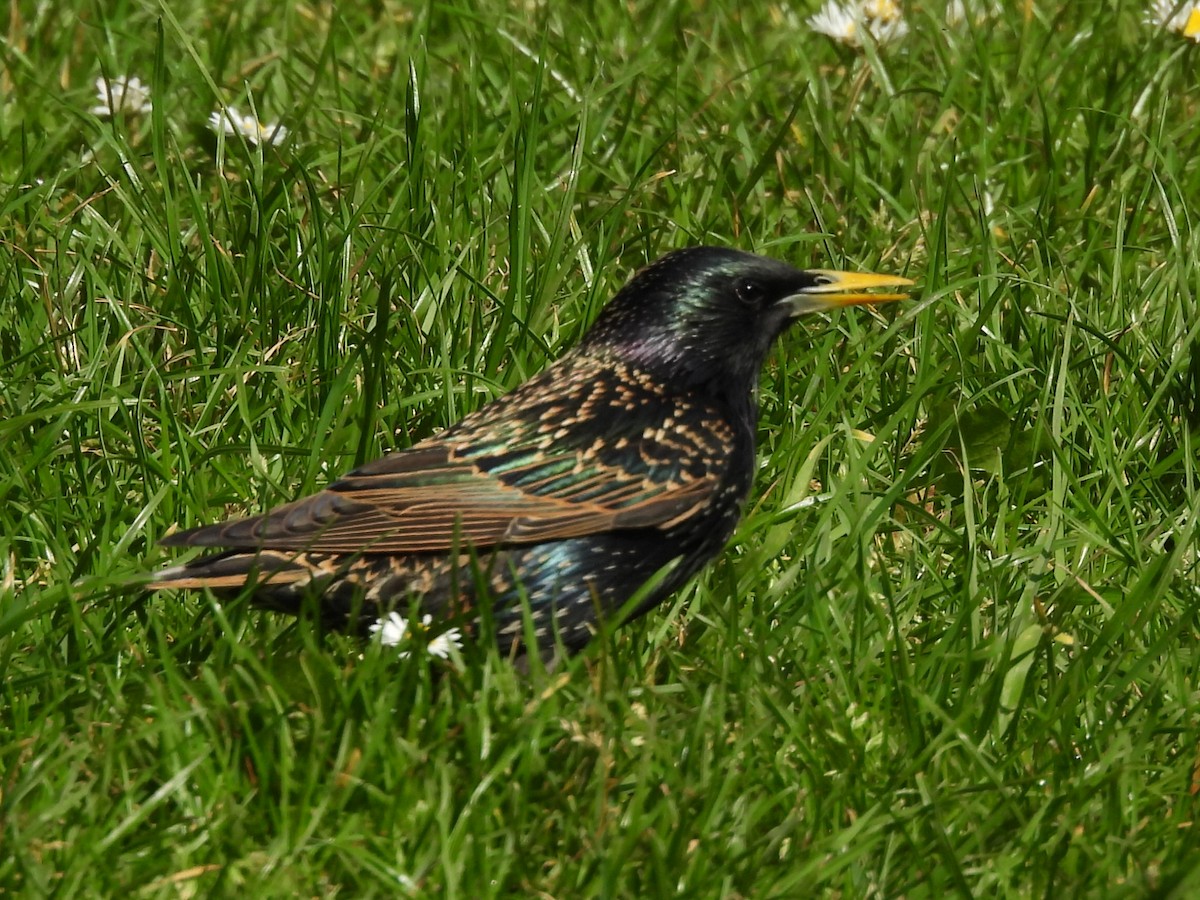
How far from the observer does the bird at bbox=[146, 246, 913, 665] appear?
12.5ft

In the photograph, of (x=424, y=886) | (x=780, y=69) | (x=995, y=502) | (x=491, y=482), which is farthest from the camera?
(x=780, y=69)

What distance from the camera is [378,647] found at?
3.44 meters

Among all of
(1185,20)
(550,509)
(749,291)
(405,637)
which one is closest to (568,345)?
(749,291)

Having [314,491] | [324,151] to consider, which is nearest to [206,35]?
[324,151]

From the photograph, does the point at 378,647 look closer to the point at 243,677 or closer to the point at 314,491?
the point at 243,677

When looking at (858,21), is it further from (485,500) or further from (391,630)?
(391,630)

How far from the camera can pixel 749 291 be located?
→ 442cm

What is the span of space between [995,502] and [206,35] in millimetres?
3453

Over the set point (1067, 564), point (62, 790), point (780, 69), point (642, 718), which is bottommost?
point (62, 790)

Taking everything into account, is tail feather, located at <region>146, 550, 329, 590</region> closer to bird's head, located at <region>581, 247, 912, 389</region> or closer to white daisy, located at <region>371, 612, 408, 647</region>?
white daisy, located at <region>371, 612, 408, 647</region>

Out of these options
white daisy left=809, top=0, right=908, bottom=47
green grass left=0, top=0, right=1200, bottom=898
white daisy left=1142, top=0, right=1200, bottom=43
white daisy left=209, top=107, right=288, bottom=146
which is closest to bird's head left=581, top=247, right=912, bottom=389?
green grass left=0, top=0, right=1200, bottom=898

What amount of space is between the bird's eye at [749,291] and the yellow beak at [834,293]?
0.08 metres

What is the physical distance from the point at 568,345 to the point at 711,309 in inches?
28.3

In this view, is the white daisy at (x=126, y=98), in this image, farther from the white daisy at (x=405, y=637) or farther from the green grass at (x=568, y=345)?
the white daisy at (x=405, y=637)
